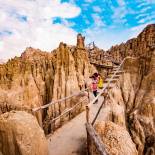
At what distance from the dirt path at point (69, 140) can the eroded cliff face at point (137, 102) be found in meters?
3.56

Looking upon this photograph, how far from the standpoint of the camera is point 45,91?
26.3 metres

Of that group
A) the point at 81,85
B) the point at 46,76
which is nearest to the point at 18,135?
the point at 81,85

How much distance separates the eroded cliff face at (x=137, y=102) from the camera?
18.2 m

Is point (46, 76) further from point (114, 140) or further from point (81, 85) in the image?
point (114, 140)

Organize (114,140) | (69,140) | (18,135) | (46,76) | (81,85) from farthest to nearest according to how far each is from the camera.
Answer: (46,76) < (81,85) < (69,140) < (114,140) < (18,135)

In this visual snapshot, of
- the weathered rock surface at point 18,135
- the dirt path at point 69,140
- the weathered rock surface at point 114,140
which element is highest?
the weathered rock surface at point 18,135

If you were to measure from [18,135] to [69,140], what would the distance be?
3.92 meters

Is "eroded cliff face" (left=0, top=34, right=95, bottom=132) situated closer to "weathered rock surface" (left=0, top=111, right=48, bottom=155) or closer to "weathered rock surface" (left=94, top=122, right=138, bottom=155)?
"weathered rock surface" (left=94, top=122, right=138, bottom=155)

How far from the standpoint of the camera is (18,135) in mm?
8055

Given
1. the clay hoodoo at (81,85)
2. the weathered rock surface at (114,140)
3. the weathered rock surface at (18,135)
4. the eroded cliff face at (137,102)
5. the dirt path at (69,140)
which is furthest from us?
the clay hoodoo at (81,85)

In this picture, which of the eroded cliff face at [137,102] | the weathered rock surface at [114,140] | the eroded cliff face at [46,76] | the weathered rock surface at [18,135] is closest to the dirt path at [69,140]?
the weathered rock surface at [114,140]

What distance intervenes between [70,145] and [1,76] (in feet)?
54.6

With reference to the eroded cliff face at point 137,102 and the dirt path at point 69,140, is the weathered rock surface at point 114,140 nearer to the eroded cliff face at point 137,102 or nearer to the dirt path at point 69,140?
the dirt path at point 69,140

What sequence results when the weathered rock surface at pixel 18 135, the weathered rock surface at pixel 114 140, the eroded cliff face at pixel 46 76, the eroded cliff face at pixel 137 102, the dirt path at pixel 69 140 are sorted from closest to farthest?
the weathered rock surface at pixel 18 135, the weathered rock surface at pixel 114 140, the dirt path at pixel 69 140, the eroded cliff face at pixel 137 102, the eroded cliff face at pixel 46 76
